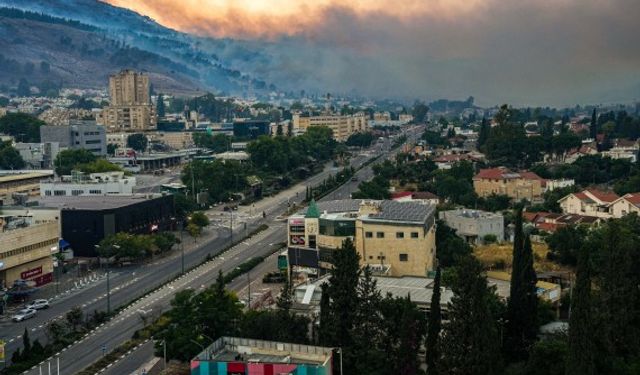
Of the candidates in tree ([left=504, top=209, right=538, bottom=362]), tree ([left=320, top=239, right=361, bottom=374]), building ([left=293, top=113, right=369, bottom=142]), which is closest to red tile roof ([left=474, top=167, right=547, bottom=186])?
tree ([left=504, top=209, right=538, bottom=362])

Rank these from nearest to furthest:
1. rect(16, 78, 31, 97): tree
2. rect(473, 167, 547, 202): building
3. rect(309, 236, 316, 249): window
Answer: rect(309, 236, 316, 249): window → rect(473, 167, 547, 202): building → rect(16, 78, 31, 97): tree

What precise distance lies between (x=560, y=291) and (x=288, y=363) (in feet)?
38.5

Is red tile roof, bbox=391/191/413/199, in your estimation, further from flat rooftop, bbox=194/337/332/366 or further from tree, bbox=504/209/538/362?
flat rooftop, bbox=194/337/332/366

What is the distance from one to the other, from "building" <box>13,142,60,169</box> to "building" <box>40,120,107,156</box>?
4.21 m

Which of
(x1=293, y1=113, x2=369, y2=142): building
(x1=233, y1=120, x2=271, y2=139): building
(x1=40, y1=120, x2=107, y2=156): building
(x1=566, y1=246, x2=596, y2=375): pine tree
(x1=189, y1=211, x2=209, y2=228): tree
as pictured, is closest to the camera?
(x1=566, y1=246, x2=596, y2=375): pine tree

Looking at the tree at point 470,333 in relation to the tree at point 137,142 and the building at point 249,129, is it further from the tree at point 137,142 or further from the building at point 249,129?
the building at point 249,129

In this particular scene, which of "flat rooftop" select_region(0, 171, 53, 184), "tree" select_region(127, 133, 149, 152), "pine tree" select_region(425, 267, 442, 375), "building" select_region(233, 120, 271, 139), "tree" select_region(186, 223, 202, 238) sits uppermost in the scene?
"building" select_region(233, 120, 271, 139)

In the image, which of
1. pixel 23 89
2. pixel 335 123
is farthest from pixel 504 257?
pixel 23 89

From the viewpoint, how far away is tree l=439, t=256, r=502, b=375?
17.1 metres

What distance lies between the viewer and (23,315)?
26734 millimetres

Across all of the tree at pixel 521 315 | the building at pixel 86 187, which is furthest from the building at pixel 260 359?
the building at pixel 86 187

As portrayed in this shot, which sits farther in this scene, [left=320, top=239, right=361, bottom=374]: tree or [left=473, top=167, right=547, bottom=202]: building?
[left=473, top=167, right=547, bottom=202]: building

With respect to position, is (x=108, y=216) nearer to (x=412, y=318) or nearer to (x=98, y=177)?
(x=98, y=177)

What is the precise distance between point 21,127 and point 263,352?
7066cm
